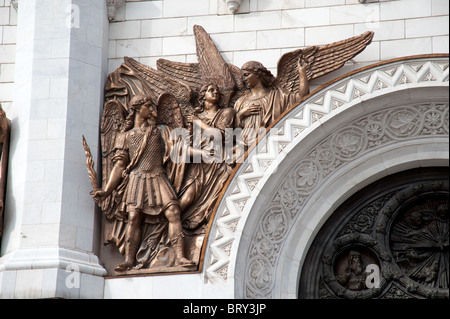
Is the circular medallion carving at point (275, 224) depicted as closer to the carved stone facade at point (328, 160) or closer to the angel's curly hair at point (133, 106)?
the carved stone facade at point (328, 160)

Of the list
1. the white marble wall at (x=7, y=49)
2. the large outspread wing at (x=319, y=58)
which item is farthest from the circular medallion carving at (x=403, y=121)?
the white marble wall at (x=7, y=49)

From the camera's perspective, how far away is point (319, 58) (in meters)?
12.1

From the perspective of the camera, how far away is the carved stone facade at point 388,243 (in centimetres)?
1163

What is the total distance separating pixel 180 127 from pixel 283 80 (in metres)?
1.49

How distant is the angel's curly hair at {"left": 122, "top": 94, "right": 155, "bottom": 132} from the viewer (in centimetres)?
1227

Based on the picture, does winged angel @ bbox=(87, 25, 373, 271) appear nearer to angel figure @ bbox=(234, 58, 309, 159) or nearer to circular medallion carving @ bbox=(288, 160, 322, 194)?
angel figure @ bbox=(234, 58, 309, 159)

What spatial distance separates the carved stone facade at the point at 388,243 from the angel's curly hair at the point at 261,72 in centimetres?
186

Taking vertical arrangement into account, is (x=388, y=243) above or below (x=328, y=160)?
below

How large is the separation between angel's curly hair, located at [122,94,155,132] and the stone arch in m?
1.63

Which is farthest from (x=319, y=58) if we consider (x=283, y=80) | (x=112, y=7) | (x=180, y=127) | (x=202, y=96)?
(x=112, y=7)

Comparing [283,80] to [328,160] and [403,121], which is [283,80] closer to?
[328,160]

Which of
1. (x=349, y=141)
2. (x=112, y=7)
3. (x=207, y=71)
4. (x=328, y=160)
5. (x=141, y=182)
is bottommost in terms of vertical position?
(x=141, y=182)

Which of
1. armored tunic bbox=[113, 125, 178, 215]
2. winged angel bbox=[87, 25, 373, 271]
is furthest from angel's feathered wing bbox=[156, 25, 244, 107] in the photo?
armored tunic bbox=[113, 125, 178, 215]
